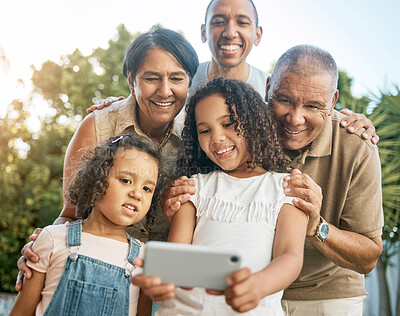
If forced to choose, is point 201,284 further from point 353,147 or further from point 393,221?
point 393,221

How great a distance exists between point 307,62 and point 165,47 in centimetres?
72

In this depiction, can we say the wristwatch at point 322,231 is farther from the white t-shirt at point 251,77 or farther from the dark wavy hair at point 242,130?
the white t-shirt at point 251,77

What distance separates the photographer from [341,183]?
2.41m

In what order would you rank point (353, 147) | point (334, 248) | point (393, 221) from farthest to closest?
point (393, 221) → point (353, 147) → point (334, 248)

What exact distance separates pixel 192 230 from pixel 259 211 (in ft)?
0.94

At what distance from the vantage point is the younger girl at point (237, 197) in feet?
5.46

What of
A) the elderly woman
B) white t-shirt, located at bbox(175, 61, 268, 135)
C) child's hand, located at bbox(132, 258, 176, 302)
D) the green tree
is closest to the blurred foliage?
the green tree

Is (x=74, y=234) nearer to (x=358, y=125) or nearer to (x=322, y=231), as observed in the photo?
(x=322, y=231)

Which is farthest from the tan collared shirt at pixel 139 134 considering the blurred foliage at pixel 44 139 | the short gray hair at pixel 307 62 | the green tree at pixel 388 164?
the blurred foliage at pixel 44 139

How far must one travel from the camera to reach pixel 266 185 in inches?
74.5

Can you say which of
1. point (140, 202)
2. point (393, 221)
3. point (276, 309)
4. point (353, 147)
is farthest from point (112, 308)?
point (393, 221)

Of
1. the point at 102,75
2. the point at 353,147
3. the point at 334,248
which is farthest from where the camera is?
the point at 102,75

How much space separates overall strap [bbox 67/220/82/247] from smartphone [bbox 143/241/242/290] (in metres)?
0.78

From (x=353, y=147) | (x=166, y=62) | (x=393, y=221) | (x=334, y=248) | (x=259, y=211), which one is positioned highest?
(x=166, y=62)
